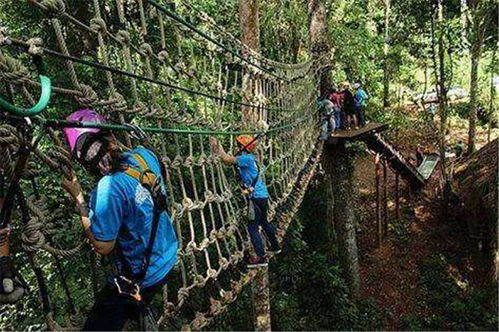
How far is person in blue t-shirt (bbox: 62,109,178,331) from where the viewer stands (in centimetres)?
122

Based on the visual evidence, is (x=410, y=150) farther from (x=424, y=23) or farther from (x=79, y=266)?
(x=79, y=266)

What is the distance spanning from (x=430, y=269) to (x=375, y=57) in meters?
5.77

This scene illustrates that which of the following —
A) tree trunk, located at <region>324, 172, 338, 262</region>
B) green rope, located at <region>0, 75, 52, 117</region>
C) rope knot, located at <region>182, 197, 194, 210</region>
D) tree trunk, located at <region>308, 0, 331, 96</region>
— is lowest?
tree trunk, located at <region>324, 172, 338, 262</region>

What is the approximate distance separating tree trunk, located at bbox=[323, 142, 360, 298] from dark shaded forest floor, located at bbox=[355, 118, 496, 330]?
0.72m

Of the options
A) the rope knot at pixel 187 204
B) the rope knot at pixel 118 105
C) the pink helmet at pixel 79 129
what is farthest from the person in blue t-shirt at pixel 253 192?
the pink helmet at pixel 79 129

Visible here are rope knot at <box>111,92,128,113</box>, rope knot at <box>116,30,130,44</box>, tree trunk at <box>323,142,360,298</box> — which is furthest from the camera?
tree trunk at <box>323,142,360,298</box>

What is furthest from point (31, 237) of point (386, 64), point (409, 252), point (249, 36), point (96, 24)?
point (386, 64)

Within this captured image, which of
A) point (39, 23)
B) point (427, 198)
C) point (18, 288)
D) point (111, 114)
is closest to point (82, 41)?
point (39, 23)

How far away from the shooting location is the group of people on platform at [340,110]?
6.12m

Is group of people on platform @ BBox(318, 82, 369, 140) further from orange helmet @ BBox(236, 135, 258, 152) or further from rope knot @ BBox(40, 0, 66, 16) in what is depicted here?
rope knot @ BBox(40, 0, 66, 16)

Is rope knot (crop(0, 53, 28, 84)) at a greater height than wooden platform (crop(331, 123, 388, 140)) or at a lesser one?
greater

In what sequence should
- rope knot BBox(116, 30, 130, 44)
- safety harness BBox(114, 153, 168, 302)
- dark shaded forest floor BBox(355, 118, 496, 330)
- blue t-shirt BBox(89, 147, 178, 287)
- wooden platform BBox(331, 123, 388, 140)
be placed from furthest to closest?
dark shaded forest floor BBox(355, 118, 496, 330)
wooden platform BBox(331, 123, 388, 140)
rope knot BBox(116, 30, 130, 44)
safety harness BBox(114, 153, 168, 302)
blue t-shirt BBox(89, 147, 178, 287)

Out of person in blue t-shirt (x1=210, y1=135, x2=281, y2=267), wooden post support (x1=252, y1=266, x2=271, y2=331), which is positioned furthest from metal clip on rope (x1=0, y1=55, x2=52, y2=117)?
wooden post support (x1=252, y1=266, x2=271, y2=331)

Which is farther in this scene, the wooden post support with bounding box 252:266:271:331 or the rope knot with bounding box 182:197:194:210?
the wooden post support with bounding box 252:266:271:331
